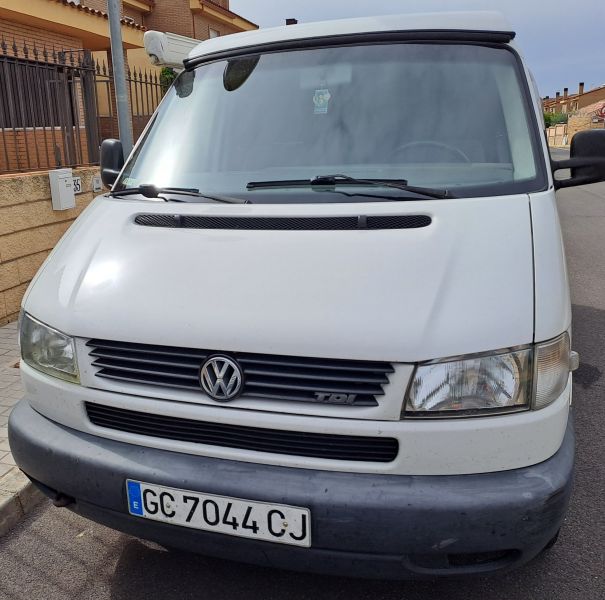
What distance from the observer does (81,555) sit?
2.69 m

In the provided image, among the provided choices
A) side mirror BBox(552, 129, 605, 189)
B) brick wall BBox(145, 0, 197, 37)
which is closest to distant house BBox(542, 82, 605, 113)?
brick wall BBox(145, 0, 197, 37)

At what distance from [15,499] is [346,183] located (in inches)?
83.4

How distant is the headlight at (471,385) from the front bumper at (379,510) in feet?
0.65

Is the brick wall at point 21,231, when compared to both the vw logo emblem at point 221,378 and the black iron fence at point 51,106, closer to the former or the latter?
the black iron fence at point 51,106

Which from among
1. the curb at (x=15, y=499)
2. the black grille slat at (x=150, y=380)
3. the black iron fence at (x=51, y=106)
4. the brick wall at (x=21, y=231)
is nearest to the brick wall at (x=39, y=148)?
the black iron fence at (x=51, y=106)

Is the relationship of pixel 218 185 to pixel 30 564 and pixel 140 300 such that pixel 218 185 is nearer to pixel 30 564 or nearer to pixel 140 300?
pixel 140 300

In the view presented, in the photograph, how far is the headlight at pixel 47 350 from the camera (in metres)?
2.21

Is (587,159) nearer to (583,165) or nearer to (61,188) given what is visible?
(583,165)

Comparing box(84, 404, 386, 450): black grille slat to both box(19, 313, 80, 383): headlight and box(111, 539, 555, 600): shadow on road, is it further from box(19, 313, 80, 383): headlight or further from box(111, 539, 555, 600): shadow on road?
box(111, 539, 555, 600): shadow on road

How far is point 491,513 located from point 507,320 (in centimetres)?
55

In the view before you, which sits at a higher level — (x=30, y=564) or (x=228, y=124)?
(x=228, y=124)

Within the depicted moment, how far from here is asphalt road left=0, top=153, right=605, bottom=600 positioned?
7.75 feet

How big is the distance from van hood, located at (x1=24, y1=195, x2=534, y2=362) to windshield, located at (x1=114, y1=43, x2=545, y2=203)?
11.4 inches

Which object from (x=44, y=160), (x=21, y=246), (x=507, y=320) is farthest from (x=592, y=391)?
(x=44, y=160)
